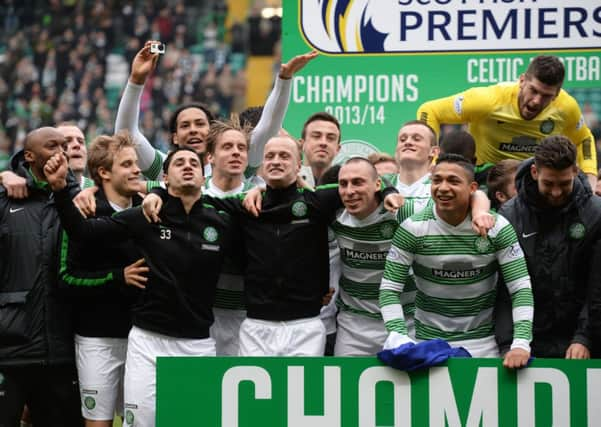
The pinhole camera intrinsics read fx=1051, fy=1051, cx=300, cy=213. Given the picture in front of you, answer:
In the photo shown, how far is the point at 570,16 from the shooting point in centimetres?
712

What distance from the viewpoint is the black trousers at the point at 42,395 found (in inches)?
209

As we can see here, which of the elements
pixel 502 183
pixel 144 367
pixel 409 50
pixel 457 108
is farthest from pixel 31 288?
pixel 409 50

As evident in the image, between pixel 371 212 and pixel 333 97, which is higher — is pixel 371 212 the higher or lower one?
the lower one

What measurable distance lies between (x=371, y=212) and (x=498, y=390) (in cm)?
119

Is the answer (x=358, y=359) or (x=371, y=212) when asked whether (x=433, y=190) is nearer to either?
(x=371, y=212)

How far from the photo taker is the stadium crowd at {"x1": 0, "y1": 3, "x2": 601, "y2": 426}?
495 centimetres

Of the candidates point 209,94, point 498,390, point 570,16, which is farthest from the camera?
point 209,94

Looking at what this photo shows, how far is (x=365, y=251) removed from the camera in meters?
5.23

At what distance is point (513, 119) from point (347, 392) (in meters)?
2.70

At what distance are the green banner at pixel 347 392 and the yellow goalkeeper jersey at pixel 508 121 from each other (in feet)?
7.92

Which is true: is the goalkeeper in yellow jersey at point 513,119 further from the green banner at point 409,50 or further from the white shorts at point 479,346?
the white shorts at point 479,346

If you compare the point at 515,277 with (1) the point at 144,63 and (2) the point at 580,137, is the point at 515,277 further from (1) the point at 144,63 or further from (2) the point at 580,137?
(1) the point at 144,63

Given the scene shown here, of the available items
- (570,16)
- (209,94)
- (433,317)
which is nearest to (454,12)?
(570,16)

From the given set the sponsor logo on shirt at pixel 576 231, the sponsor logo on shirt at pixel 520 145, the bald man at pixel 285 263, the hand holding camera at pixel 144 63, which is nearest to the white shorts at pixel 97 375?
the bald man at pixel 285 263
